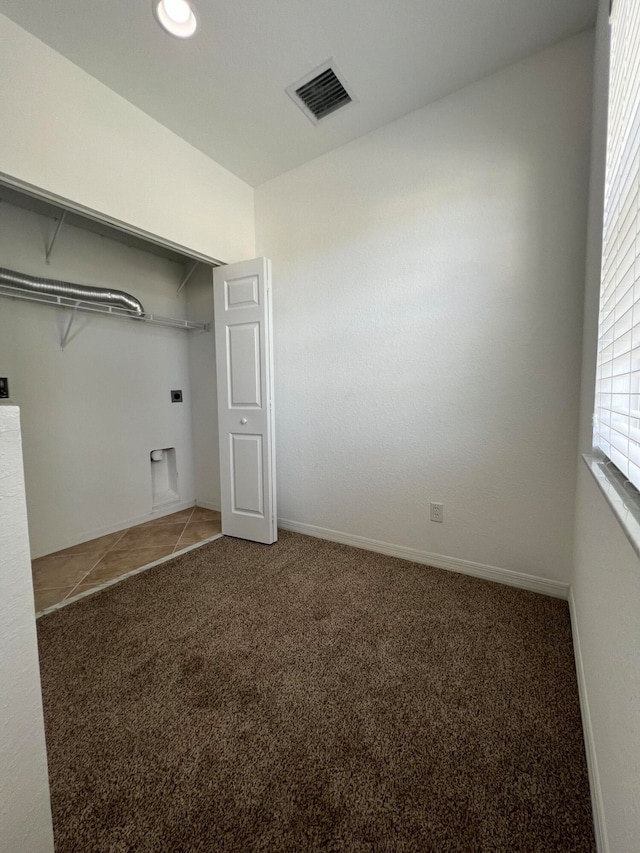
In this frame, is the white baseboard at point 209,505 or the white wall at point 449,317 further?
the white baseboard at point 209,505

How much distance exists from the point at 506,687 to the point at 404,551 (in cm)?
103

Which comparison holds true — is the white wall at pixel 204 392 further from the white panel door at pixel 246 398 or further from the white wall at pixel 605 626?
the white wall at pixel 605 626

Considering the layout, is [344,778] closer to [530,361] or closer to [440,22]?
[530,361]

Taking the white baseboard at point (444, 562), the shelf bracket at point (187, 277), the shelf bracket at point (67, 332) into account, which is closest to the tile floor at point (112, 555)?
the white baseboard at point (444, 562)

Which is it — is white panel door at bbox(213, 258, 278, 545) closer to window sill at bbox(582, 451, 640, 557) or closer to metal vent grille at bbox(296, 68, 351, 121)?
metal vent grille at bbox(296, 68, 351, 121)

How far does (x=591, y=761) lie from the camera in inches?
37.3

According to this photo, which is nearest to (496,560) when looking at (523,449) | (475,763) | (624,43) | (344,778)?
(523,449)

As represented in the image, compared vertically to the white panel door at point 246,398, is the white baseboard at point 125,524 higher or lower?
lower

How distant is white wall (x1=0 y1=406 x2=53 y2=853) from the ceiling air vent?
2.44 meters

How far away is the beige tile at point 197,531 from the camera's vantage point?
104 inches

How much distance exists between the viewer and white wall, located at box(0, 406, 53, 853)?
0.53 metres

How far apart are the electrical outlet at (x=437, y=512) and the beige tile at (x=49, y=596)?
237cm

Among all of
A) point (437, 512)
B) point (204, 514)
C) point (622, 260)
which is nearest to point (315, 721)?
point (437, 512)

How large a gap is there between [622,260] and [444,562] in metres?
1.87
